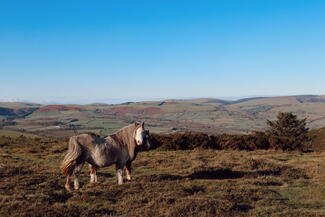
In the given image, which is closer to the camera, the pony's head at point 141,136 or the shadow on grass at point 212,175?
the pony's head at point 141,136

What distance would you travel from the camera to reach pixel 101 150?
10.7 metres

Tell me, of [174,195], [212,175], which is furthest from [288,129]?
[174,195]

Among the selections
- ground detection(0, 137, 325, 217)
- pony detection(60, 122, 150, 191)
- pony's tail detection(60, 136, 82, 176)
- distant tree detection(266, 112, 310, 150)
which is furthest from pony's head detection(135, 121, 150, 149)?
distant tree detection(266, 112, 310, 150)

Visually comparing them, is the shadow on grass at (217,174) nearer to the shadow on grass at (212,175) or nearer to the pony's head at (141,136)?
the shadow on grass at (212,175)

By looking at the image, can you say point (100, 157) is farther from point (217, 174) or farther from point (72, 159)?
point (217, 174)

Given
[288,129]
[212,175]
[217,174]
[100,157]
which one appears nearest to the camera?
[100,157]

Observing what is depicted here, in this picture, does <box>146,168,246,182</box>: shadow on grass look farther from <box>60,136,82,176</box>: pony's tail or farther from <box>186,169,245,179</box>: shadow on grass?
<box>60,136,82,176</box>: pony's tail

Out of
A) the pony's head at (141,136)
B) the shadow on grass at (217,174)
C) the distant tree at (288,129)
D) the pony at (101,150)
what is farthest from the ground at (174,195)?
the distant tree at (288,129)

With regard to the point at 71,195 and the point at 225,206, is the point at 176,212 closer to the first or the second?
the point at 225,206

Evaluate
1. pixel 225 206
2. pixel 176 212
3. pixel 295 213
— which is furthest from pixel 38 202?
pixel 295 213

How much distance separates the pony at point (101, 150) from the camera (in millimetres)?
10352

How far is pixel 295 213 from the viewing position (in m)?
8.41

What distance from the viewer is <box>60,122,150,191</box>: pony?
10.4 meters

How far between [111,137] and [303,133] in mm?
34372
